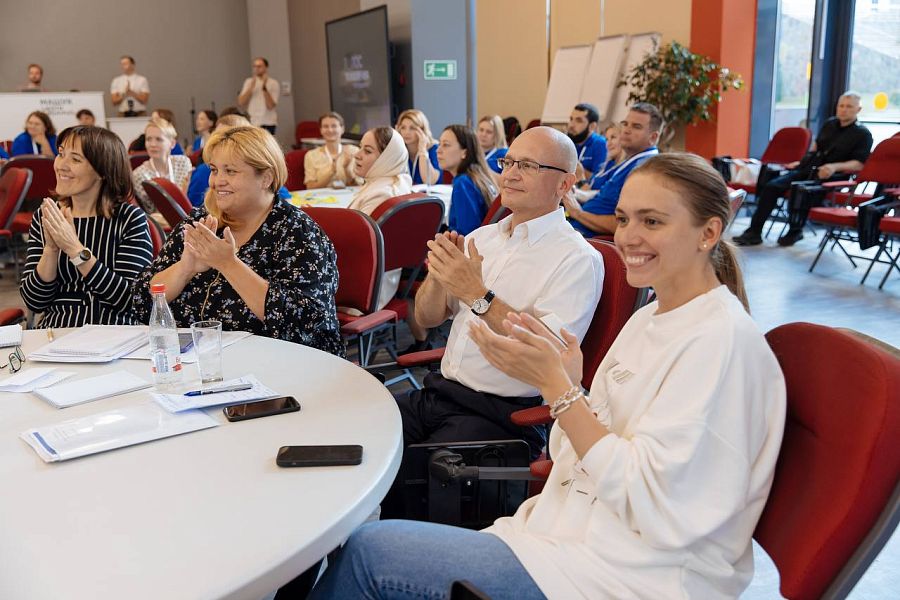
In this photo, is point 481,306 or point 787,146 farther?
point 787,146

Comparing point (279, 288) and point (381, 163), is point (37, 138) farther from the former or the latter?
point (279, 288)

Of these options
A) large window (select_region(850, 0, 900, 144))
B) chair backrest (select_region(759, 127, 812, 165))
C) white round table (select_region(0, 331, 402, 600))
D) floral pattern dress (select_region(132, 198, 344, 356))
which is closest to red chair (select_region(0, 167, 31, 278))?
floral pattern dress (select_region(132, 198, 344, 356))

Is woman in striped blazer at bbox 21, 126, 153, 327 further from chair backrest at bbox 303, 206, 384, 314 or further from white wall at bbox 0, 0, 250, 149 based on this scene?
white wall at bbox 0, 0, 250, 149

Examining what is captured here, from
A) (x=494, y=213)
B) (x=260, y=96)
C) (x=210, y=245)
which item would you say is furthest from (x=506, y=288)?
(x=260, y=96)

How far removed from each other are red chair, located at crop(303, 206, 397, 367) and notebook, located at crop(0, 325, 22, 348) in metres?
1.16

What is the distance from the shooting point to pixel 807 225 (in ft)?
28.0

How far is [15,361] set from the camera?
208 cm

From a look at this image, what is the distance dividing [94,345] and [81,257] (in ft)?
2.53

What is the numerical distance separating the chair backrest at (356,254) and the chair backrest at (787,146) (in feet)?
21.9

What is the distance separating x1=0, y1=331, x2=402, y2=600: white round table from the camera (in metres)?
1.15

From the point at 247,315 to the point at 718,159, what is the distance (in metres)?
7.24

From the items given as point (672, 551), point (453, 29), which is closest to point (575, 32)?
point (453, 29)

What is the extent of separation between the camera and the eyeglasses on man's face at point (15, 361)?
6.77 feet

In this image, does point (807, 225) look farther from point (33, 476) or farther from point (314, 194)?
point (33, 476)
